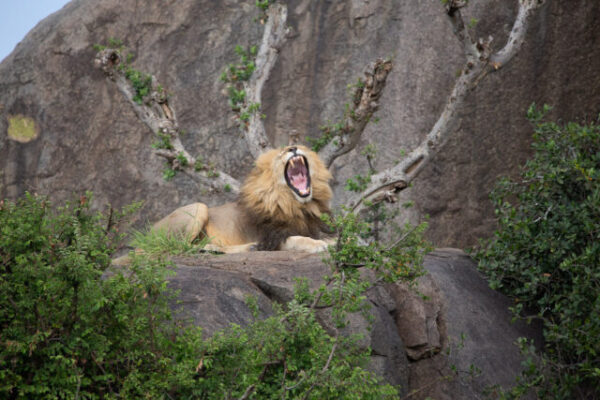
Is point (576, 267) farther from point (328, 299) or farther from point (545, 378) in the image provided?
point (328, 299)

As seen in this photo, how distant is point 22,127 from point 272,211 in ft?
18.0

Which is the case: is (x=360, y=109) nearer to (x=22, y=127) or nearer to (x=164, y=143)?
(x=164, y=143)

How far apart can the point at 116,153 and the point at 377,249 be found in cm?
678

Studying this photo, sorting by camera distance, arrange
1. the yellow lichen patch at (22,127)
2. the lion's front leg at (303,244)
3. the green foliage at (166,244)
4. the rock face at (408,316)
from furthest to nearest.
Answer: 1. the yellow lichen patch at (22,127)
2. the lion's front leg at (303,244)
3. the green foliage at (166,244)
4. the rock face at (408,316)

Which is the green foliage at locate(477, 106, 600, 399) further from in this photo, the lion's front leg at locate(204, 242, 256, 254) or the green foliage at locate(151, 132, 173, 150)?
the green foliage at locate(151, 132, 173, 150)

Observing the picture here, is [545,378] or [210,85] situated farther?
[210,85]

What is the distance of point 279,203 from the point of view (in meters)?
6.43

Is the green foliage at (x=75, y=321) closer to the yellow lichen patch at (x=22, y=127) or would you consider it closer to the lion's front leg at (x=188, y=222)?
the lion's front leg at (x=188, y=222)

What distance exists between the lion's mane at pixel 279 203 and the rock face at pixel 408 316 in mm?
870

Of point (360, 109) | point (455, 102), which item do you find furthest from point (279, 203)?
point (455, 102)

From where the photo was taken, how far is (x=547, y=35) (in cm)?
912

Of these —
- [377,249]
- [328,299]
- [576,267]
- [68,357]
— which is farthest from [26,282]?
[576,267]

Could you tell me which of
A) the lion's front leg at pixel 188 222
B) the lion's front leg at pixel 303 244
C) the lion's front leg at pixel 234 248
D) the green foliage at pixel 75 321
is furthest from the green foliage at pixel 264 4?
the green foliage at pixel 75 321

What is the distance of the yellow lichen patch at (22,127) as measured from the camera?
10.4 m
